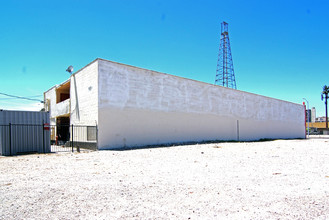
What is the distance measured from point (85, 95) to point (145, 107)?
4.88m

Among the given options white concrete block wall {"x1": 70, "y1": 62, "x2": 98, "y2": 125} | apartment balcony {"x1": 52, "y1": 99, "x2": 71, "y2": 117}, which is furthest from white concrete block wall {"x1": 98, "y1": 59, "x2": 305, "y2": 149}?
apartment balcony {"x1": 52, "y1": 99, "x2": 71, "y2": 117}

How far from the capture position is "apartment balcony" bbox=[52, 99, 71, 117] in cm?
2245

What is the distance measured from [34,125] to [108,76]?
5.98m

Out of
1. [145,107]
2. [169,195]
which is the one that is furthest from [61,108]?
[169,195]

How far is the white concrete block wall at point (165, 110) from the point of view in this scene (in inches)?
704

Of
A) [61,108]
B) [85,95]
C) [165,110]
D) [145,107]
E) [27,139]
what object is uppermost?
[85,95]

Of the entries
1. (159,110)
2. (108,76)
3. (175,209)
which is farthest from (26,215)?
(159,110)

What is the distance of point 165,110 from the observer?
21.5 metres

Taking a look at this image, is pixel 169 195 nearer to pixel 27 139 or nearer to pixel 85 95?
pixel 27 139

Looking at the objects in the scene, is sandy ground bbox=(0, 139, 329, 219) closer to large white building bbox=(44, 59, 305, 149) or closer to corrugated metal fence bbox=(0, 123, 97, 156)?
corrugated metal fence bbox=(0, 123, 97, 156)

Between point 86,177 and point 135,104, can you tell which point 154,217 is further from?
point 135,104

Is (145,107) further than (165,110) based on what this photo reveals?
No

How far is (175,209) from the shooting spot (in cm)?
447

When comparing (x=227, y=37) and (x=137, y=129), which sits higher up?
(x=227, y=37)
